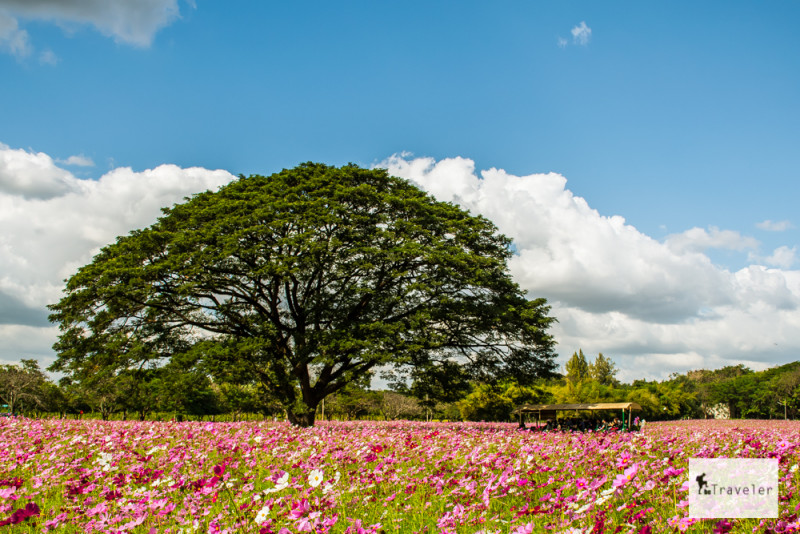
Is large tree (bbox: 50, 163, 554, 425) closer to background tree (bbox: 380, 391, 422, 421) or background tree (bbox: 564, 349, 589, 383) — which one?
background tree (bbox: 380, 391, 422, 421)

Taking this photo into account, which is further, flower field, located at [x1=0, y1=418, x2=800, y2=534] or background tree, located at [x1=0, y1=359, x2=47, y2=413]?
background tree, located at [x1=0, y1=359, x2=47, y2=413]

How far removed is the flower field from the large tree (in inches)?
373

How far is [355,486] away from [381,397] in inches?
1866

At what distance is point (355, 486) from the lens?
4305 mm

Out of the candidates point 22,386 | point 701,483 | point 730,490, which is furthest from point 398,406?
point 701,483

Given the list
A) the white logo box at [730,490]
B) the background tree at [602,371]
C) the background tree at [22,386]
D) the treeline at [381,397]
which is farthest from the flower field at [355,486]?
the background tree at [602,371]

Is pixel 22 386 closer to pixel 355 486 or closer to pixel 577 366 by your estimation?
pixel 355 486

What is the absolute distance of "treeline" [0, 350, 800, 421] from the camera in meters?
18.2

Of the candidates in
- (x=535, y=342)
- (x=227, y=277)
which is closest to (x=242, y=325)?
(x=227, y=277)

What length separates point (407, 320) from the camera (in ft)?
61.1

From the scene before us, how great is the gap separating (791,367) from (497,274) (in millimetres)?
89573

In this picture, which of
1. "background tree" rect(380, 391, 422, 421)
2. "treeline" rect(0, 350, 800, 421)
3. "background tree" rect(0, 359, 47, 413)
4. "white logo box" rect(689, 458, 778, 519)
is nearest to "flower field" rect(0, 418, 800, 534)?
"white logo box" rect(689, 458, 778, 519)

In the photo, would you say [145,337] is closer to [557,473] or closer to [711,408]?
[557,473]

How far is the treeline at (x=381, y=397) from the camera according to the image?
18188 mm
